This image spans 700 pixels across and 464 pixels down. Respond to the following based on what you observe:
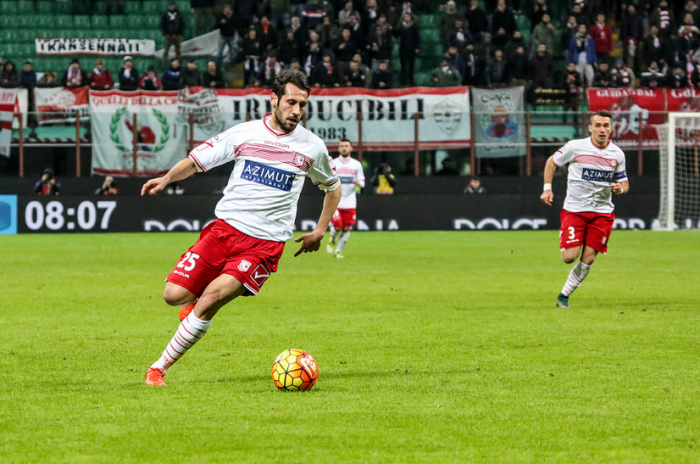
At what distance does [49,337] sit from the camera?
30.1 feet

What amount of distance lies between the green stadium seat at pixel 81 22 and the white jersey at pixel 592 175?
74.5ft

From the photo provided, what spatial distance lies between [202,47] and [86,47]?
3471 millimetres

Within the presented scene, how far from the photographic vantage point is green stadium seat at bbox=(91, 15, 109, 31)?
104 ft

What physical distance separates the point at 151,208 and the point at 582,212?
1660 centimetres

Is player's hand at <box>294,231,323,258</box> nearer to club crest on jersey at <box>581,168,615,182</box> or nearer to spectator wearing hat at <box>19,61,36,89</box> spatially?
club crest on jersey at <box>581,168,615,182</box>

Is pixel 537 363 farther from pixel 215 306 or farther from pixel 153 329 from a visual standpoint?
pixel 153 329

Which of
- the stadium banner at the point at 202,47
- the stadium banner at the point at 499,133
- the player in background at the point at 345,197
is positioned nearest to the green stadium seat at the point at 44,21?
the stadium banner at the point at 202,47

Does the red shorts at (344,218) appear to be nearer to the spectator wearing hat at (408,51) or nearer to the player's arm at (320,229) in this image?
the spectator wearing hat at (408,51)

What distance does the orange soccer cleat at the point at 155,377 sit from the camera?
663 centimetres

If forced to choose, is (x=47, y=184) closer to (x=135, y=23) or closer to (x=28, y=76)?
(x=28, y=76)

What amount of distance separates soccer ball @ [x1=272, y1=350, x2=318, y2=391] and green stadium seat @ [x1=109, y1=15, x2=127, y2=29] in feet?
89.0

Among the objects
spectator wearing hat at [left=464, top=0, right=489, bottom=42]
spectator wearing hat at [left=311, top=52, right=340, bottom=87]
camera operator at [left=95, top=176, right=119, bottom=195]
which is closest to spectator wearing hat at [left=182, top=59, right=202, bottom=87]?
spectator wearing hat at [left=311, top=52, right=340, bottom=87]

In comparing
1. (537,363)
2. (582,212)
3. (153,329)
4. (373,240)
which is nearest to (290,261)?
(373,240)

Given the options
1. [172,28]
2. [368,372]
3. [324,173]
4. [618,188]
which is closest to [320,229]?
[324,173]
